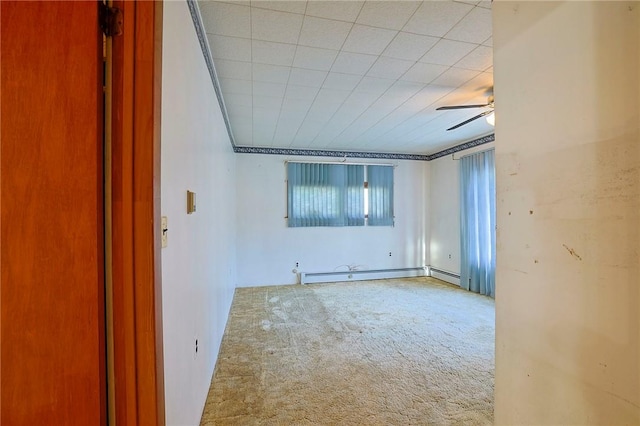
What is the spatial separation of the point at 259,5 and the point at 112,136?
1249 mm

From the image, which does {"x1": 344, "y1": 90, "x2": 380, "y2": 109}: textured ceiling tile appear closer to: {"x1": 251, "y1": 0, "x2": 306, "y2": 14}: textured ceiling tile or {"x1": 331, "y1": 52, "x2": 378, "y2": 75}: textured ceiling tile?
{"x1": 331, "y1": 52, "x2": 378, "y2": 75}: textured ceiling tile

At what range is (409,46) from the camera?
190cm

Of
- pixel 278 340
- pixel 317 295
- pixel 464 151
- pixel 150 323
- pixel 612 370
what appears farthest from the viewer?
pixel 464 151

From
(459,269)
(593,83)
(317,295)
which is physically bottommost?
(317,295)

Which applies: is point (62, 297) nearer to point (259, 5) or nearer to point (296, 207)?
point (259, 5)

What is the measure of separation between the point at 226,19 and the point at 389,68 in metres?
1.26

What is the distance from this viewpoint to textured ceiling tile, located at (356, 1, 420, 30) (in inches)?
59.5

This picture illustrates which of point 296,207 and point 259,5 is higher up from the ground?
point 259,5

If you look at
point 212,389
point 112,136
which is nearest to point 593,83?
point 112,136

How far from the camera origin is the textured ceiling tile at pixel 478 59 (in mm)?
1970

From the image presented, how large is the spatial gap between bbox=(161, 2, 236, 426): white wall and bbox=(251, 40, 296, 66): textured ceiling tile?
39cm

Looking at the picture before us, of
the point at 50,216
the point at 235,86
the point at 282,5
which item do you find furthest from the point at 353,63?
the point at 50,216

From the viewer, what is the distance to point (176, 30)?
3.84 feet

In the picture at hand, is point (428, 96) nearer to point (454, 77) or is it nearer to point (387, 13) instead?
point (454, 77)
